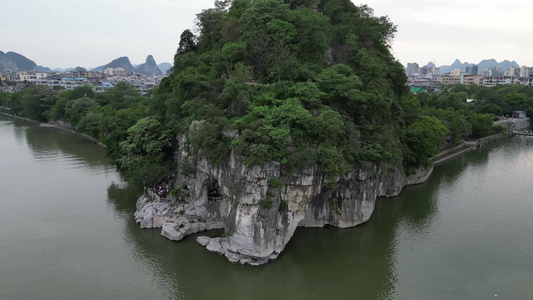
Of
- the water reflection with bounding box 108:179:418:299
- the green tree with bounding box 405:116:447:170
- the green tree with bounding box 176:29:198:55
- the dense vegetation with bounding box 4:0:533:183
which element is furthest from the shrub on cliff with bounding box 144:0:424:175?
the green tree with bounding box 176:29:198:55

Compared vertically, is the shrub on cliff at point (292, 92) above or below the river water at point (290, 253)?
above

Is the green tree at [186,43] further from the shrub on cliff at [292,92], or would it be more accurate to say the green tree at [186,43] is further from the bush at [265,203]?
the bush at [265,203]

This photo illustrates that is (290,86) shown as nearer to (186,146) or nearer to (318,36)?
(318,36)

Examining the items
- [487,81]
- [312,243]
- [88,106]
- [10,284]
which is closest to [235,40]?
[312,243]

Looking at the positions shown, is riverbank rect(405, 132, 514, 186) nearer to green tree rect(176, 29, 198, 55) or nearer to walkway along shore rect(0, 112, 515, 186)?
walkway along shore rect(0, 112, 515, 186)

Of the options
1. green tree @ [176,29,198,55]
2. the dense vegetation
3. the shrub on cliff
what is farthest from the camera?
green tree @ [176,29,198,55]

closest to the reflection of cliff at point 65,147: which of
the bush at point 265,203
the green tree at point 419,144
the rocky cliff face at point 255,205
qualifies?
the rocky cliff face at point 255,205

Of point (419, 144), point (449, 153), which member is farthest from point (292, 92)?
point (449, 153)
